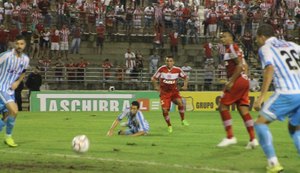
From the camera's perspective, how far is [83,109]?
111 ft

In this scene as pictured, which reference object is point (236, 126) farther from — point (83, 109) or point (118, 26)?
point (118, 26)

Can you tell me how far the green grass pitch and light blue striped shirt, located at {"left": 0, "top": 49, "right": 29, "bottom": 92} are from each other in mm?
1459

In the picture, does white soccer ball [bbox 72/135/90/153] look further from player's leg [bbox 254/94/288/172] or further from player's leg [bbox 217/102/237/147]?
player's leg [bbox 254/94/288/172]

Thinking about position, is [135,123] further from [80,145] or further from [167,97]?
[80,145]

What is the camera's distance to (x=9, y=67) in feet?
50.7

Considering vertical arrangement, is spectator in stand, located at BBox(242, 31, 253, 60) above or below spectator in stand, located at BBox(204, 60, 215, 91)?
above

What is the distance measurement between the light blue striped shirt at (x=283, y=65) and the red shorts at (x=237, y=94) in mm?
4428

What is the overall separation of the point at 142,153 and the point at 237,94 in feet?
9.01

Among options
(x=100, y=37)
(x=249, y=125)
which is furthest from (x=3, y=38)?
(x=249, y=125)

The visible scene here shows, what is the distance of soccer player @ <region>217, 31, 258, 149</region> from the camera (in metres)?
14.9

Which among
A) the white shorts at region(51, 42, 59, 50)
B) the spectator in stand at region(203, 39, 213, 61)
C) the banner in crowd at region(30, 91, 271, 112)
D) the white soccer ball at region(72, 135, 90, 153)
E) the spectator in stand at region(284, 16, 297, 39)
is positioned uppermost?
the white soccer ball at region(72, 135, 90, 153)

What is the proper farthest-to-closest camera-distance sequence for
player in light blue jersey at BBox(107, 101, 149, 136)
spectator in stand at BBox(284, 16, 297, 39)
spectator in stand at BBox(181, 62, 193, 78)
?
spectator in stand at BBox(284, 16, 297, 39) → spectator in stand at BBox(181, 62, 193, 78) → player in light blue jersey at BBox(107, 101, 149, 136)

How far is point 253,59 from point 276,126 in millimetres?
18491

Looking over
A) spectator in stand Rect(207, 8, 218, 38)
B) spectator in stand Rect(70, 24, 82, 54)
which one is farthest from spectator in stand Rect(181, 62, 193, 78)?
spectator in stand Rect(70, 24, 82, 54)
